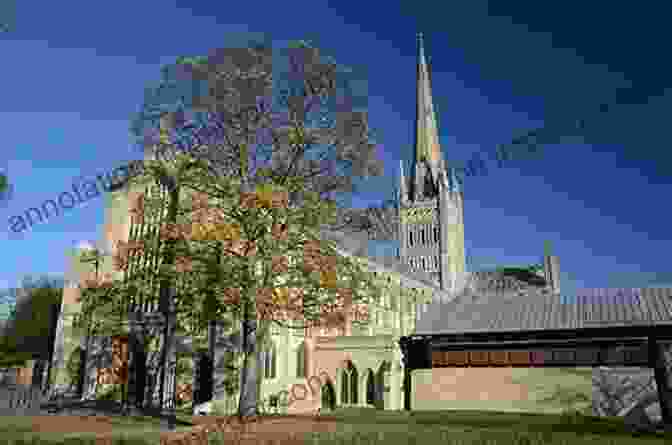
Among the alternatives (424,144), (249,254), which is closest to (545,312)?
A: (249,254)

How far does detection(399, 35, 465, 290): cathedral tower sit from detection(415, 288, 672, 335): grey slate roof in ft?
181

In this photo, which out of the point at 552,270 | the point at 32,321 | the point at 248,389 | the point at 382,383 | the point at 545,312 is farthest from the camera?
the point at 552,270

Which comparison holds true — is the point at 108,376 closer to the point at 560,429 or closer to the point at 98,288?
the point at 98,288

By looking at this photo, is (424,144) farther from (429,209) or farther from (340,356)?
(340,356)

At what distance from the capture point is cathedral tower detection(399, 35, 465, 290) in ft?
287

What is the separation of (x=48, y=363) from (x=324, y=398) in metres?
25.9

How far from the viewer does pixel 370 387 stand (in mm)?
35312

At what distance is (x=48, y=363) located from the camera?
44688 mm

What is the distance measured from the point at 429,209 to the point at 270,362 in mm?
62200

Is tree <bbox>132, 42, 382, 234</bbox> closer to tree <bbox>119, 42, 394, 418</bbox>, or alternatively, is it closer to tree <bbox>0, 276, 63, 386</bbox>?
tree <bbox>119, 42, 394, 418</bbox>

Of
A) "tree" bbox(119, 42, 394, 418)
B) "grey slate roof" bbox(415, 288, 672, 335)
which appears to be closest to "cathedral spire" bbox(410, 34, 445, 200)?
"grey slate roof" bbox(415, 288, 672, 335)

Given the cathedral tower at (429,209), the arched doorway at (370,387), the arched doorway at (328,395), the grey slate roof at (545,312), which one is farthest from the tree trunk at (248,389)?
the cathedral tower at (429,209)

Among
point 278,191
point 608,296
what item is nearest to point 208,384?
point 278,191

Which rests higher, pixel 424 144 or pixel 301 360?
pixel 424 144
